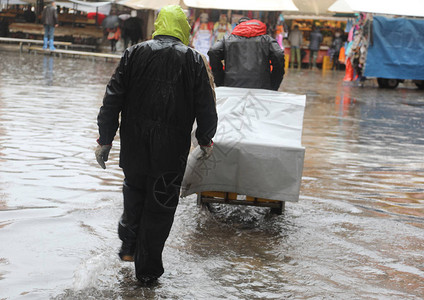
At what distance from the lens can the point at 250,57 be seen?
6.74 metres

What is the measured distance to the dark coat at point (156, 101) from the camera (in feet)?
13.1

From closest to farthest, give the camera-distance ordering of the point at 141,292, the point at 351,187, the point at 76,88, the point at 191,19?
the point at 141,292 → the point at 351,187 → the point at 76,88 → the point at 191,19

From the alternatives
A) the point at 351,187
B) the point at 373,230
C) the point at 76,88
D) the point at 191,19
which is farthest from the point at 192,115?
the point at 191,19

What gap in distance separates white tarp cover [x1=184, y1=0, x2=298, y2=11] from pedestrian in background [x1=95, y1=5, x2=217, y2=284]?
456 inches

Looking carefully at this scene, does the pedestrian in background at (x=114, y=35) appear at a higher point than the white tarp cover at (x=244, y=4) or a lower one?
Answer: lower

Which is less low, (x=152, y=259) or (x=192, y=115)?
(x=192, y=115)

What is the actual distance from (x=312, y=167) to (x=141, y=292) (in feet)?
14.0

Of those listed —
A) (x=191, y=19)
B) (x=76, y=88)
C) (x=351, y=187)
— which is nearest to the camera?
(x=351, y=187)

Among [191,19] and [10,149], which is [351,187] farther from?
[191,19]

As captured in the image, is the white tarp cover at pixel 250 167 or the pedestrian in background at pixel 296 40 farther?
the pedestrian in background at pixel 296 40

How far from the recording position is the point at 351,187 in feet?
23.3

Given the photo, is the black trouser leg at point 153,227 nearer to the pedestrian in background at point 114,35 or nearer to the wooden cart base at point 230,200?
the wooden cart base at point 230,200

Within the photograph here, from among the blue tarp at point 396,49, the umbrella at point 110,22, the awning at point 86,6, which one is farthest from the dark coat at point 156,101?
the umbrella at point 110,22

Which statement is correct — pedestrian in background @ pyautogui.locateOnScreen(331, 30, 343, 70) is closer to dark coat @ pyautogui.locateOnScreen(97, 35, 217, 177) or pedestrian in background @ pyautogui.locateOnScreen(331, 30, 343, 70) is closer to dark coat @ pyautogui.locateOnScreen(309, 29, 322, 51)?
dark coat @ pyautogui.locateOnScreen(309, 29, 322, 51)
